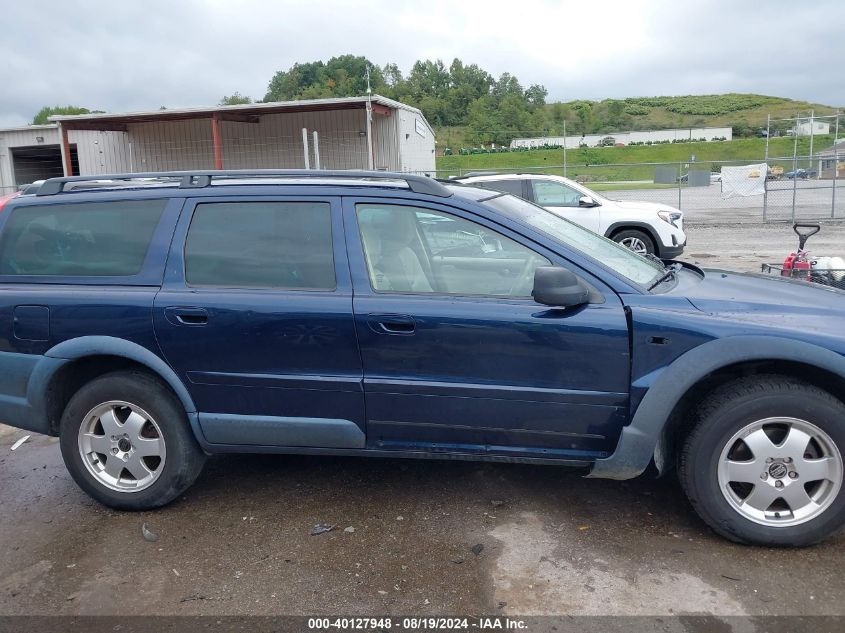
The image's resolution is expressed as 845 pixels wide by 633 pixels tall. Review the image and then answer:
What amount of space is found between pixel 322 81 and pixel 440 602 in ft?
326

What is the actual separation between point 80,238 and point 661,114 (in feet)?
547

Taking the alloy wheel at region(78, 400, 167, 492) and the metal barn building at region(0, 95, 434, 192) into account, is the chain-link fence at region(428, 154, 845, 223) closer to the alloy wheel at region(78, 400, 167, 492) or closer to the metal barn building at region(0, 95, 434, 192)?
the metal barn building at region(0, 95, 434, 192)

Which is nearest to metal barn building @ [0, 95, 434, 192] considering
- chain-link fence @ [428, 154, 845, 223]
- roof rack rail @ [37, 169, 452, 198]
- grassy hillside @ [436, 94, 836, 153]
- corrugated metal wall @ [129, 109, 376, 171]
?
corrugated metal wall @ [129, 109, 376, 171]

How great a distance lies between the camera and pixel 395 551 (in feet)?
11.2

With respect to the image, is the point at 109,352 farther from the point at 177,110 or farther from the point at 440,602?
the point at 177,110

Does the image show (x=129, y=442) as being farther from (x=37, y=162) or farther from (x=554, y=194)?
(x=37, y=162)

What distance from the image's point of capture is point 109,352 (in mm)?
3732

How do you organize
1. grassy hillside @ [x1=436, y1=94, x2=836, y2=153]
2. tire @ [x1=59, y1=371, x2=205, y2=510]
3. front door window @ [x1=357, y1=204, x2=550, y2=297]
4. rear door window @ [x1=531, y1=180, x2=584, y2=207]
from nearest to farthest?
1. front door window @ [x1=357, y1=204, x2=550, y2=297]
2. tire @ [x1=59, y1=371, x2=205, y2=510]
3. rear door window @ [x1=531, y1=180, x2=584, y2=207]
4. grassy hillside @ [x1=436, y1=94, x2=836, y2=153]

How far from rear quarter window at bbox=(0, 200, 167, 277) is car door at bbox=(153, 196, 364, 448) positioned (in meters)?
0.24

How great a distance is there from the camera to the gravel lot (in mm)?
3035

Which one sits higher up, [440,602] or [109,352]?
[109,352]

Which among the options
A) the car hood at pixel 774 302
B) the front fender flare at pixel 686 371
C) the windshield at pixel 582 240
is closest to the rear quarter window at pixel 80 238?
the windshield at pixel 582 240

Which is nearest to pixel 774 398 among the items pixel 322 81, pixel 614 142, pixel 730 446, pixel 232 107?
pixel 730 446

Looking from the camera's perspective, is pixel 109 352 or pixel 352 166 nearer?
pixel 109 352
